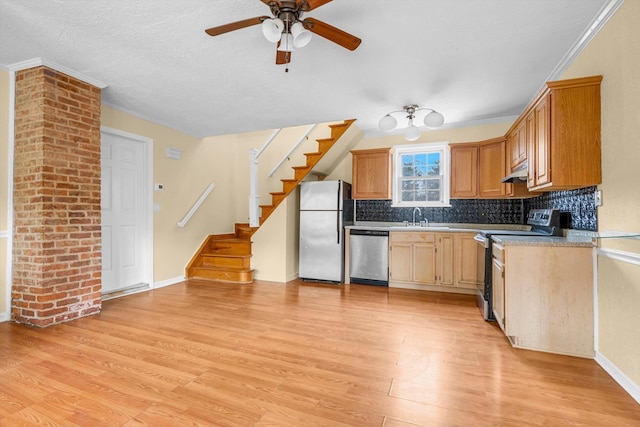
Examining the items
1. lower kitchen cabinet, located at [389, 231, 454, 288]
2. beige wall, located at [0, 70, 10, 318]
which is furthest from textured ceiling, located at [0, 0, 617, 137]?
lower kitchen cabinet, located at [389, 231, 454, 288]

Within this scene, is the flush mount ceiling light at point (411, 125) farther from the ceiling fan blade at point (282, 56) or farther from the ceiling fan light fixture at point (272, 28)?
the ceiling fan light fixture at point (272, 28)

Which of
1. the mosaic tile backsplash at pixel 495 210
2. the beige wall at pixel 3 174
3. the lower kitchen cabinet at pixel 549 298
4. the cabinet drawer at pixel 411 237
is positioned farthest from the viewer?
the cabinet drawer at pixel 411 237

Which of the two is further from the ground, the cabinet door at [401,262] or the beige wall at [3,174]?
the beige wall at [3,174]

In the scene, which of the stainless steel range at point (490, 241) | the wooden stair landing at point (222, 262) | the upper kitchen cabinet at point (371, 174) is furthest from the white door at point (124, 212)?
the stainless steel range at point (490, 241)

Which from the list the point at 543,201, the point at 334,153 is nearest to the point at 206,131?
the point at 334,153

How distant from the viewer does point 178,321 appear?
3.14 meters

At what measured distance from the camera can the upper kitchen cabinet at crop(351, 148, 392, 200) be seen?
5047 millimetres

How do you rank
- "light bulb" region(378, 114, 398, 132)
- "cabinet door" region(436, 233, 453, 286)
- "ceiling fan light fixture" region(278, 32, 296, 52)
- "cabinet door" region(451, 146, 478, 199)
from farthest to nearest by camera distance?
"cabinet door" region(451, 146, 478, 199) < "cabinet door" region(436, 233, 453, 286) < "light bulb" region(378, 114, 398, 132) < "ceiling fan light fixture" region(278, 32, 296, 52)

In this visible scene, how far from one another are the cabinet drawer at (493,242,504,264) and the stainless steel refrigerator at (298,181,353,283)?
7.51ft

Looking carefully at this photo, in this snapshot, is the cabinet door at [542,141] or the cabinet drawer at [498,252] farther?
the cabinet drawer at [498,252]

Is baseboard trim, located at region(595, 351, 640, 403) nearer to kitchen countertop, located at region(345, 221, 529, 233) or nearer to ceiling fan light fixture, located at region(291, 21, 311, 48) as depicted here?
kitchen countertop, located at region(345, 221, 529, 233)

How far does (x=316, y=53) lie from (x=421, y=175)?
3105 millimetres

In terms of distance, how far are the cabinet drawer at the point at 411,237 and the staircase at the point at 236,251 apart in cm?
169

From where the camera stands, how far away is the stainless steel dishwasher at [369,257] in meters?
4.72
